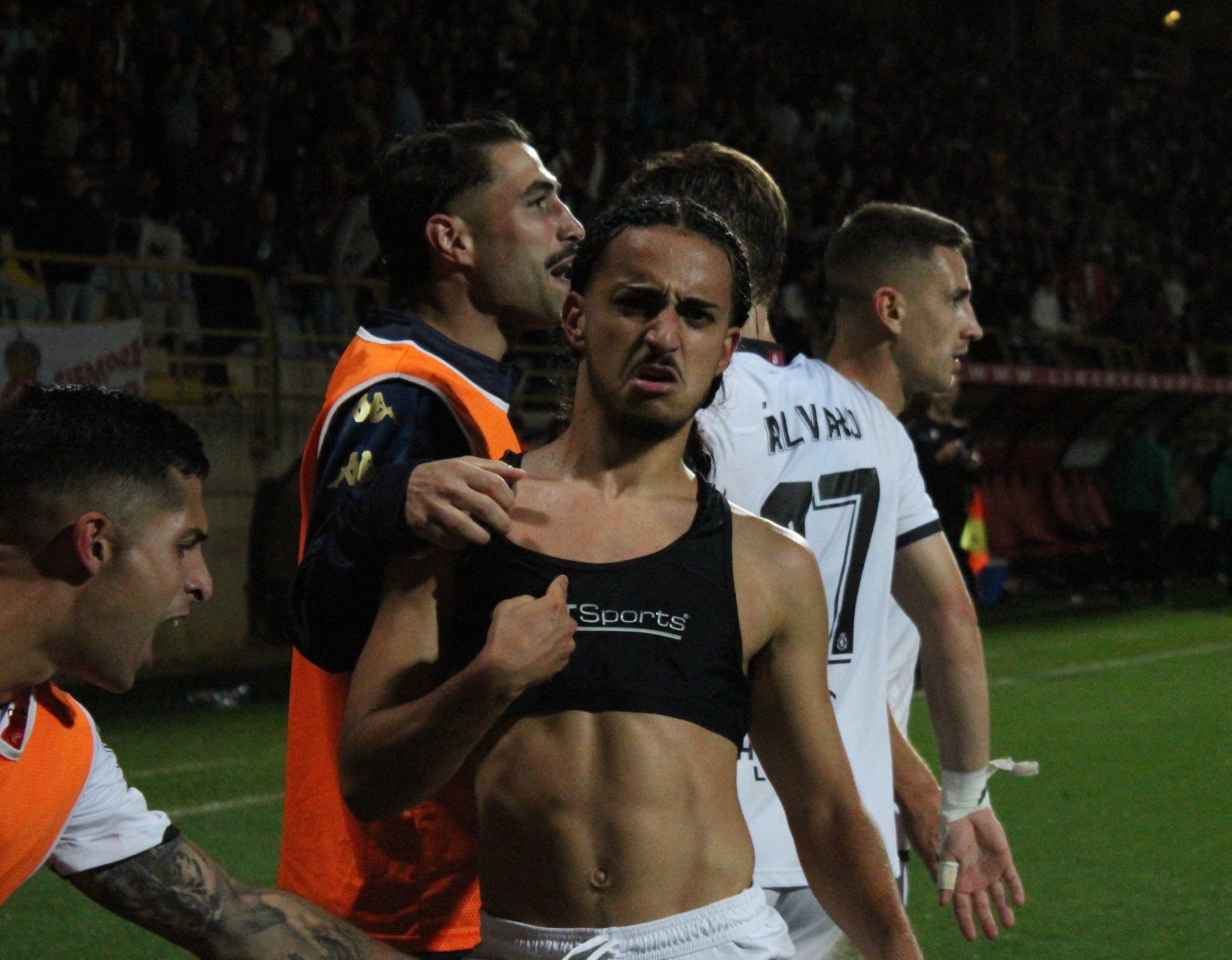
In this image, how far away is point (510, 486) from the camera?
225 cm

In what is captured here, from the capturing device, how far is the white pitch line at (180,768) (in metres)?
7.79

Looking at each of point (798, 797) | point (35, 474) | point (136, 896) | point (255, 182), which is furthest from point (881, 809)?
point (255, 182)

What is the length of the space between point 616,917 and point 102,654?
93cm

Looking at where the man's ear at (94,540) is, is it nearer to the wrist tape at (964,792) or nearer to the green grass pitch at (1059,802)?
the green grass pitch at (1059,802)

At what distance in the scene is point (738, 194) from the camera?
3.25 metres

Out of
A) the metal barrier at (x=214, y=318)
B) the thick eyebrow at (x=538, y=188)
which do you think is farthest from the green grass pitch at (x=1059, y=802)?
the metal barrier at (x=214, y=318)

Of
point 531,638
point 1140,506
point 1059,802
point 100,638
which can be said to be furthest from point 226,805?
point 1140,506

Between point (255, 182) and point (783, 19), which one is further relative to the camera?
point (783, 19)

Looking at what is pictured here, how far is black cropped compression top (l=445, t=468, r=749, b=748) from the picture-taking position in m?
2.16

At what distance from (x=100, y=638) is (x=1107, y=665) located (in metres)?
10.8

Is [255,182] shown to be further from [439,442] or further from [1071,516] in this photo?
[439,442]

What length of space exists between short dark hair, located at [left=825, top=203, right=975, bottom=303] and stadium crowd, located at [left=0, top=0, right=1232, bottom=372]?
7.00 feet

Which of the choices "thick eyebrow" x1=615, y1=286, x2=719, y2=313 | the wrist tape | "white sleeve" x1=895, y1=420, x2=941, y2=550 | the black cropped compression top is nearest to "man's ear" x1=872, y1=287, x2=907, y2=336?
"white sleeve" x1=895, y1=420, x2=941, y2=550

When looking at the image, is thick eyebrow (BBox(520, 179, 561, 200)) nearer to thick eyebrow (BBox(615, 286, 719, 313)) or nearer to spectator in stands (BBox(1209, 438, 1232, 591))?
thick eyebrow (BBox(615, 286, 719, 313))
